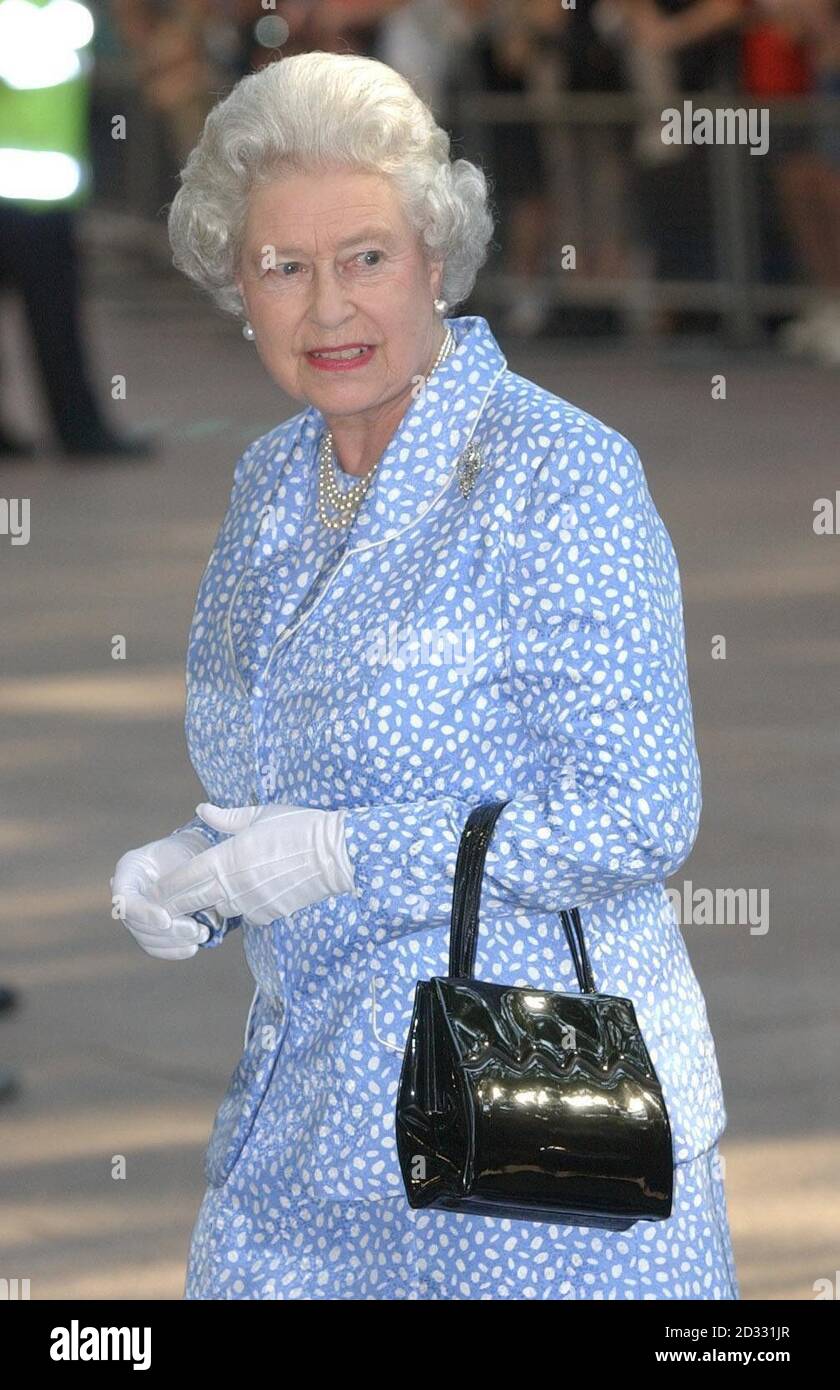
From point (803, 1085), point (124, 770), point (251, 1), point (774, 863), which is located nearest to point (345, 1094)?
point (803, 1085)

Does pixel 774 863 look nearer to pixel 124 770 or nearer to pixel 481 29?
pixel 124 770

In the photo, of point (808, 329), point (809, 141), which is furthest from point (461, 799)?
point (808, 329)

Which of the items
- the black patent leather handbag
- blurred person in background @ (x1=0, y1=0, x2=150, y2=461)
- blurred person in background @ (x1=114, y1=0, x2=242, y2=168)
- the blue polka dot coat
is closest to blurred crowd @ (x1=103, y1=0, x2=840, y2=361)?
blurred person in background @ (x1=114, y1=0, x2=242, y2=168)

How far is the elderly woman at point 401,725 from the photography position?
238 centimetres

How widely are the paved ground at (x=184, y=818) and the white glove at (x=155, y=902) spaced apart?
155 cm

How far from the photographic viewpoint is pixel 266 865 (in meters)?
2.50

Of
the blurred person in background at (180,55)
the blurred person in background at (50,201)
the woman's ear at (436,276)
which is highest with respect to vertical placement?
the blurred person in background at (180,55)

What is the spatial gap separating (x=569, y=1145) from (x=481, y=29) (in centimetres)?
1348

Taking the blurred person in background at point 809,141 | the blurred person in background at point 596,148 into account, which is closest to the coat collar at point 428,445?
the blurred person in background at point 809,141

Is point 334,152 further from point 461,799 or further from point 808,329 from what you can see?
point 808,329

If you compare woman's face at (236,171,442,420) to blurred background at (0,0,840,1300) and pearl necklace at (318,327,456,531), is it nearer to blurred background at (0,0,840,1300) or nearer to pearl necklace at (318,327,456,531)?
pearl necklace at (318,327,456,531)

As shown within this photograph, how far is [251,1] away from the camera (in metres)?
18.3

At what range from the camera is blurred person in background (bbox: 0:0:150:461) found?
10734 millimetres

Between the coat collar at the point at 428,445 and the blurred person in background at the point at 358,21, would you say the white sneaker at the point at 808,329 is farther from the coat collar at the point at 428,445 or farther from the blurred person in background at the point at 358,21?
the coat collar at the point at 428,445
